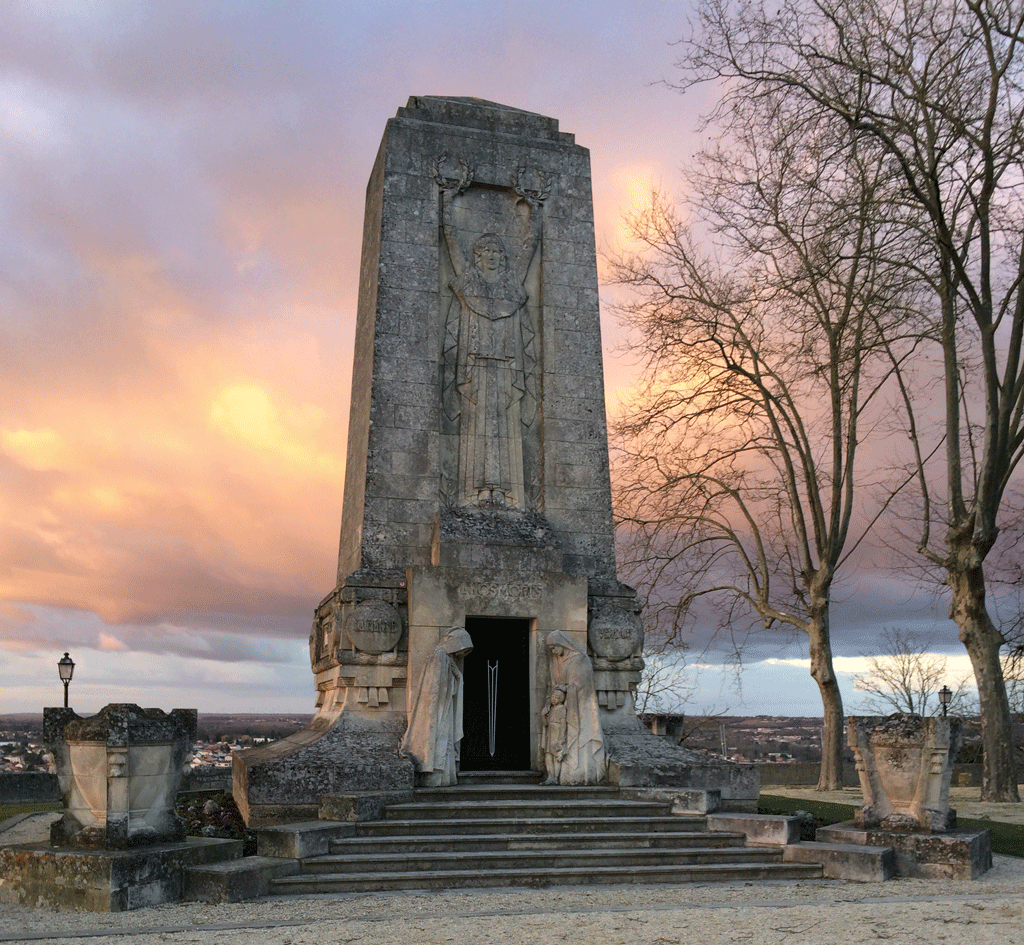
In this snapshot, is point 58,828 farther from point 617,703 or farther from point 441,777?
point 617,703

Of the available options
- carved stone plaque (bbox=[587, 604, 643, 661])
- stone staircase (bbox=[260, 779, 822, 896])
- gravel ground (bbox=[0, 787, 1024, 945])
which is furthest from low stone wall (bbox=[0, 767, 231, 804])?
gravel ground (bbox=[0, 787, 1024, 945])

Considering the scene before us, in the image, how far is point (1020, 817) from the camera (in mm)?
15297

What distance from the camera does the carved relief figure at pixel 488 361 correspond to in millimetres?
13695

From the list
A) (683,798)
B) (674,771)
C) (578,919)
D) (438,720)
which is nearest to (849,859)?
(683,798)

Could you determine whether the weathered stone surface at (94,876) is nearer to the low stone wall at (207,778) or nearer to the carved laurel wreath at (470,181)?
the carved laurel wreath at (470,181)

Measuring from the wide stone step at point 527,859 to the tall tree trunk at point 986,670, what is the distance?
30.5 ft

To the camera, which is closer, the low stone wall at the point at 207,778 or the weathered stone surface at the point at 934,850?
the weathered stone surface at the point at 934,850

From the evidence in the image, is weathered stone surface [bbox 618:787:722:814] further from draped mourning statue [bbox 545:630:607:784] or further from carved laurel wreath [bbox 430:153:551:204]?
carved laurel wreath [bbox 430:153:551:204]

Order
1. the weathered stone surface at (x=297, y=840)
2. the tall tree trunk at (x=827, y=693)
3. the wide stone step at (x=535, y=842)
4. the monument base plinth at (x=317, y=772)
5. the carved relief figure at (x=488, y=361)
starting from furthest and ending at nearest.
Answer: the tall tree trunk at (x=827, y=693) < the carved relief figure at (x=488, y=361) < the monument base plinth at (x=317, y=772) < the wide stone step at (x=535, y=842) < the weathered stone surface at (x=297, y=840)

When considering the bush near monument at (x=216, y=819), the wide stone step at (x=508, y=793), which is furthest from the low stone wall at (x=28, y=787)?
the wide stone step at (x=508, y=793)

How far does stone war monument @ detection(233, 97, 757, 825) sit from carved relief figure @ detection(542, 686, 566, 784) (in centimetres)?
2

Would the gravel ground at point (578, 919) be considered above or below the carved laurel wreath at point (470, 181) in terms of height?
below

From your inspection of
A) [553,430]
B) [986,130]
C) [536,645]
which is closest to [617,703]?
[536,645]

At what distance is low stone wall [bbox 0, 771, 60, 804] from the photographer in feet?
66.9
